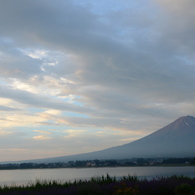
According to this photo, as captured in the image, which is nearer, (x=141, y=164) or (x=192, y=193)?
(x=192, y=193)

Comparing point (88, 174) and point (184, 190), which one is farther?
point (88, 174)

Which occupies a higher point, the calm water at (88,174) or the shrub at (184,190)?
the shrub at (184,190)

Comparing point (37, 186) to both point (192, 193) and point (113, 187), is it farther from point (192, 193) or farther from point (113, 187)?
point (192, 193)

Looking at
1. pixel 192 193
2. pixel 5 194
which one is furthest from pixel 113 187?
pixel 5 194

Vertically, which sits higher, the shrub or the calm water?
the shrub

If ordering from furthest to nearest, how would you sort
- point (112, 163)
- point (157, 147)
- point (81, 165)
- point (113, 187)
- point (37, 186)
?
point (157, 147)
point (81, 165)
point (112, 163)
point (37, 186)
point (113, 187)

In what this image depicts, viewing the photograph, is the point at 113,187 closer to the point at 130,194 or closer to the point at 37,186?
the point at 130,194

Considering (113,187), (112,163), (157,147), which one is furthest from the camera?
(157,147)

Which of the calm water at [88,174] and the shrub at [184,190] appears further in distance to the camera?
the calm water at [88,174]

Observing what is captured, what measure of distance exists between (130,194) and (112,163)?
331ft

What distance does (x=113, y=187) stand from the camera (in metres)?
10.9

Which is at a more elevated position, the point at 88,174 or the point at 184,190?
the point at 184,190

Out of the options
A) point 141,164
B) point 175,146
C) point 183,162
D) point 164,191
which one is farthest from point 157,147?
point 164,191

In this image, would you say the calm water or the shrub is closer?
the shrub
